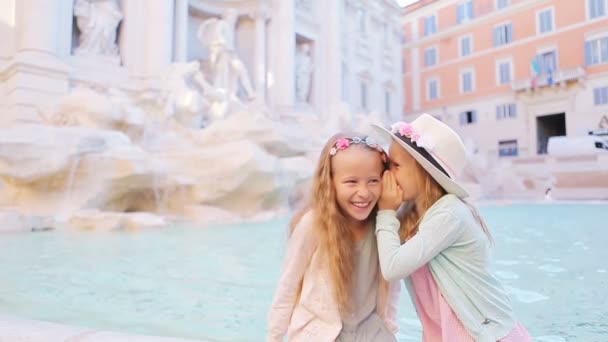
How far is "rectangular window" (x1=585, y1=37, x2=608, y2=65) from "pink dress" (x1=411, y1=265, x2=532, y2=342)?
21089 millimetres

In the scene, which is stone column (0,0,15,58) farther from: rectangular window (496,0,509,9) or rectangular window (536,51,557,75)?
rectangular window (496,0,509,9)

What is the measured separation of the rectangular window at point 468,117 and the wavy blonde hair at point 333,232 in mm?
22958

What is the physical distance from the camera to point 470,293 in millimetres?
973

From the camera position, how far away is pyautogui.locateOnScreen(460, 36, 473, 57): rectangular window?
22.9 m

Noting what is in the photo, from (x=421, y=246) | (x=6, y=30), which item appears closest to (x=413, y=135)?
(x=421, y=246)

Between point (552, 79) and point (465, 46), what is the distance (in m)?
5.29

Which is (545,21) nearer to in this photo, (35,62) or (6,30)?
(35,62)

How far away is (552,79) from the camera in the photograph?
19.0m

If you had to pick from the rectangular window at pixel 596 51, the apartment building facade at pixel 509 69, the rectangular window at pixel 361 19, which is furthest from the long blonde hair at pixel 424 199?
the rectangular window at pixel 596 51

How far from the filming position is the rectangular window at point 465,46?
22.9 metres

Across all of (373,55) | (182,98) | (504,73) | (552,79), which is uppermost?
(373,55)

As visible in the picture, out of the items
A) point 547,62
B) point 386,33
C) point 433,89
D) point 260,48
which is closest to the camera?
point 260,48

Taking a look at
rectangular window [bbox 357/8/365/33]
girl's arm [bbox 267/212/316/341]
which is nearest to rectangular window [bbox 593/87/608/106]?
rectangular window [bbox 357/8/365/33]

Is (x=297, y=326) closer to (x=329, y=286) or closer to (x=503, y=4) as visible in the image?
(x=329, y=286)
